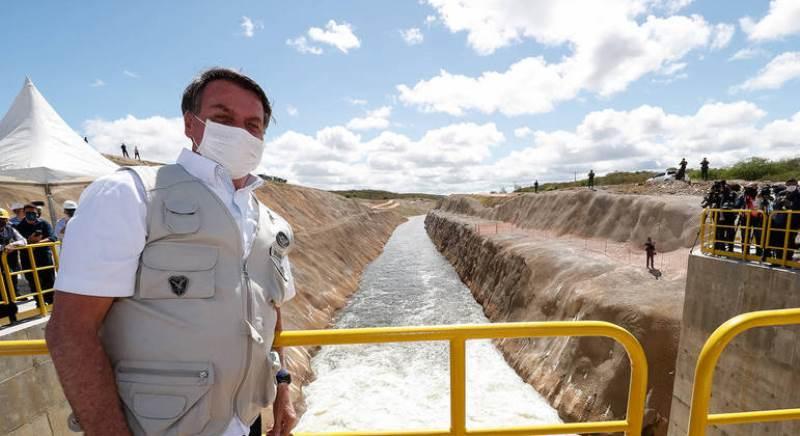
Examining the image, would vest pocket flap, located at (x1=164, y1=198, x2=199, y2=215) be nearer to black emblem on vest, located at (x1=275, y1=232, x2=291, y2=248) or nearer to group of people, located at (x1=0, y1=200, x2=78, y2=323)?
black emblem on vest, located at (x1=275, y1=232, x2=291, y2=248)

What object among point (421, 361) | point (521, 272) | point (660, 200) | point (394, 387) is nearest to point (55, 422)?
point (394, 387)

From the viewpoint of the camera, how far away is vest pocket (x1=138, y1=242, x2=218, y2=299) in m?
1.56

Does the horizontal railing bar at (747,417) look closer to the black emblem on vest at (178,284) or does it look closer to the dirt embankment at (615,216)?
the black emblem on vest at (178,284)

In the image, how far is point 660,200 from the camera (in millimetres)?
28922

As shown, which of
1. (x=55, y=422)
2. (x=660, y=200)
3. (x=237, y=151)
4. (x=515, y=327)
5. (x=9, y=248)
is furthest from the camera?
(x=660, y=200)

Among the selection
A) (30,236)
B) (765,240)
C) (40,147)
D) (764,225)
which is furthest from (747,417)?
(40,147)

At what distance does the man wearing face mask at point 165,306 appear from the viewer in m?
1.45

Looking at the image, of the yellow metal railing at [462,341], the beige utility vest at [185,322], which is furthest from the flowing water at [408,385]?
the beige utility vest at [185,322]

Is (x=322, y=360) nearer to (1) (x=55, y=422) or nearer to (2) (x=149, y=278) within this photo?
(1) (x=55, y=422)

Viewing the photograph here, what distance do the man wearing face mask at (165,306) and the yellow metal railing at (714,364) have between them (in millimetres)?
2742

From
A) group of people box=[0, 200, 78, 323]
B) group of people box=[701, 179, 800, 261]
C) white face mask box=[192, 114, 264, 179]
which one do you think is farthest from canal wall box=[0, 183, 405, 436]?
group of people box=[701, 179, 800, 261]

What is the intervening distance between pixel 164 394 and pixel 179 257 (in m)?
0.58

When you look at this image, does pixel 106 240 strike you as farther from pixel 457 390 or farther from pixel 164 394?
→ pixel 457 390

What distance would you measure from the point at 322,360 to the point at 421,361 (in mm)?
5319
